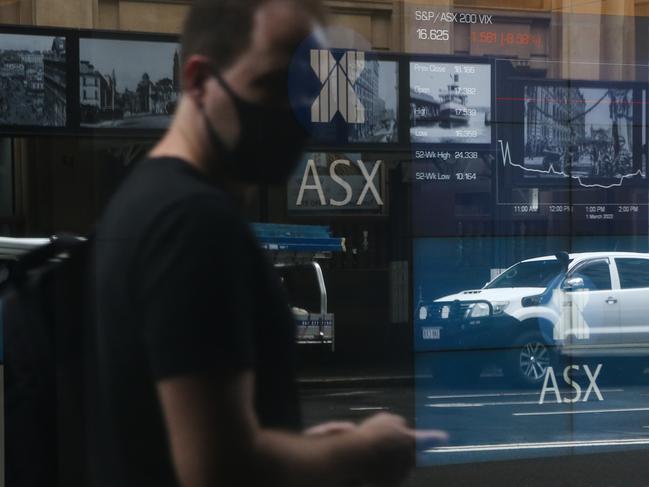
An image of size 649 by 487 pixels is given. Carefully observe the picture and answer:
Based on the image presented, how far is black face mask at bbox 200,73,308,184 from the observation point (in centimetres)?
146

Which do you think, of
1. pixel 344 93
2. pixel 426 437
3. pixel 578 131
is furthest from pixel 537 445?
pixel 426 437

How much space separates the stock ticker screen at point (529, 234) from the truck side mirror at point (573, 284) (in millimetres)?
14

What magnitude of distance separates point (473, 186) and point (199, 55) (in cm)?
439

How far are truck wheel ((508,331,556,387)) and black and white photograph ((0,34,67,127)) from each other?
2723mm

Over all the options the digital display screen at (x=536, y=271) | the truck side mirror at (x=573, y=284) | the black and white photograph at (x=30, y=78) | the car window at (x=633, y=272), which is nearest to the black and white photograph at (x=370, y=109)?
the digital display screen at (x=536, y=271)

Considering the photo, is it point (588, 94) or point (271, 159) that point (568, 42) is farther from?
point (271, 159)

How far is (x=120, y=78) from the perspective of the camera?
4695 mm

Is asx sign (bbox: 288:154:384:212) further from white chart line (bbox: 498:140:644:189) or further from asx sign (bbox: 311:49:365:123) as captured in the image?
white chart line (bbox: 498:140:644:189)

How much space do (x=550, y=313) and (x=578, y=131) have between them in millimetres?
1003

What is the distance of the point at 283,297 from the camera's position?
1.40m

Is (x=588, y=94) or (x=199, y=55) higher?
(x=588, y=94)

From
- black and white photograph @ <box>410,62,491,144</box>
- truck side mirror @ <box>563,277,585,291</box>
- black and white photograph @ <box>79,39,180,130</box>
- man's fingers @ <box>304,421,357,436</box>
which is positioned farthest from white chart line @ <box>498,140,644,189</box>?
man's fingers @ <box>304,421,357,436</box>

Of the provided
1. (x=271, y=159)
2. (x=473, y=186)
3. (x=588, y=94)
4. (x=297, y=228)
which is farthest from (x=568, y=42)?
(x=271, y=159)

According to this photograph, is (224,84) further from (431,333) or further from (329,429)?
(431,333)
